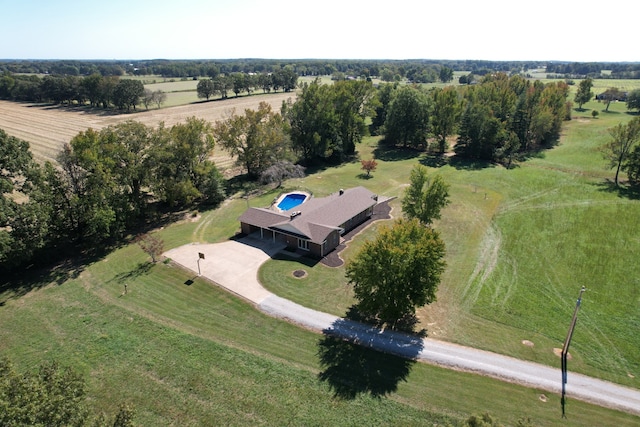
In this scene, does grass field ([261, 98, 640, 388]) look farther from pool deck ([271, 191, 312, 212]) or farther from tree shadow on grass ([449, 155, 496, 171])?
tree shadow on grass ([449, 155, 496, 171])

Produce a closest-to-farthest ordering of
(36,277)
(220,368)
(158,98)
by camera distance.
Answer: (220,368) < (36,277) < (158,98)

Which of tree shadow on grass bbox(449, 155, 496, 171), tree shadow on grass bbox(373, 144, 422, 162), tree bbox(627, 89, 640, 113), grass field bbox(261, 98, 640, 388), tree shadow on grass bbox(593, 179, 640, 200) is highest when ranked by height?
tree bbox(627, 89, 640, 113)

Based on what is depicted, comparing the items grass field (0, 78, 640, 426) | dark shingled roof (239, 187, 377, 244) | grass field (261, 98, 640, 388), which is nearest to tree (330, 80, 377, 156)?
grass field (261, 98, 640, 388)

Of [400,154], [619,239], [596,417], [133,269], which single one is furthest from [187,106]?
[596,417]

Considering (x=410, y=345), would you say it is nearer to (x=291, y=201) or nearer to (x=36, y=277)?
(x=291, y=201)

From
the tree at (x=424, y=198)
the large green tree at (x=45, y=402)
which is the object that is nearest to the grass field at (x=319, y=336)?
the tree at (x=424, y=198)

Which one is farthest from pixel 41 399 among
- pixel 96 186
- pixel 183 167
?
pixel 183 167

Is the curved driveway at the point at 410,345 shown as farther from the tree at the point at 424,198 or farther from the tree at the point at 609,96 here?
the tree at the point at 609,96

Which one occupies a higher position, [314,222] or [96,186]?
[96,186]
